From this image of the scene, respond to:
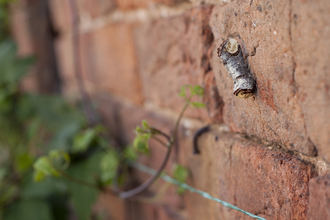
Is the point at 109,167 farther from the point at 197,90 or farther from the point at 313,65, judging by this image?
the point at 313,65

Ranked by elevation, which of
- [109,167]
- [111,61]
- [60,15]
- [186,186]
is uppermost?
[60,15]

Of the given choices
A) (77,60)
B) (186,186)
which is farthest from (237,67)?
(77,60)

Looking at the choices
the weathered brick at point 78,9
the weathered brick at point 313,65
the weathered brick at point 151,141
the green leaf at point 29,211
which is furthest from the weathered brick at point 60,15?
the weathered brick at point 313,65

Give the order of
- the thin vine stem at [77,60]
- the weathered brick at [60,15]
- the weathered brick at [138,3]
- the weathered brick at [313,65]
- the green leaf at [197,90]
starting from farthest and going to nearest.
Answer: the weathered brick at [60,15], the thin vine stem at [77,60], the weathered brick at [138,3], the green leaf at [197,90], the weathered brick at [313,65]

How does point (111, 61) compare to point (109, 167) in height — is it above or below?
above

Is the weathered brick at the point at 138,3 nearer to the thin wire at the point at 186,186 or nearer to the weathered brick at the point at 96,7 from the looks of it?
the weathered brick at the point at 96,7

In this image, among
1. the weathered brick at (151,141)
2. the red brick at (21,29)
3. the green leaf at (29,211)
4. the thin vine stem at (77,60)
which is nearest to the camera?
the weathered brick at (151,141)

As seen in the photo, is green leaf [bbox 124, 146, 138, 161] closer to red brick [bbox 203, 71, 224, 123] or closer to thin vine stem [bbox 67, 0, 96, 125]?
thin vine stem [bbox 67, 0, 96, 125]
